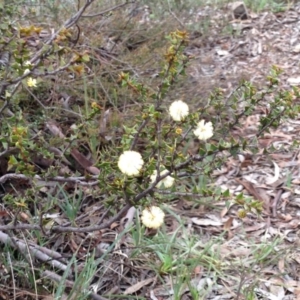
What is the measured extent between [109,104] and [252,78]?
1.11m

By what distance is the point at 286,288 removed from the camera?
7.25 ft

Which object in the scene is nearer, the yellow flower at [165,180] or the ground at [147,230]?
the yellow flower at [165,180]

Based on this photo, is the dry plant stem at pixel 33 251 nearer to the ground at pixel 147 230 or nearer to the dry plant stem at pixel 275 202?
the ground at pixel 147 230

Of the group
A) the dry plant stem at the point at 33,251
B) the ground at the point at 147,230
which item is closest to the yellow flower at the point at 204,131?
the ground at the point at 147,230

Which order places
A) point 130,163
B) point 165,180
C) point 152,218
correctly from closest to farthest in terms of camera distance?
point 130,163
point 152,218
point 165,180

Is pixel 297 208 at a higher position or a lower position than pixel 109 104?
lower

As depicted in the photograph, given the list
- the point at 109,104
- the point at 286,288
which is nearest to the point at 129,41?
the point at 109,104

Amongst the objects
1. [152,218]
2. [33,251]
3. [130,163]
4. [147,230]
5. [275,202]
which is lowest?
[275,202]

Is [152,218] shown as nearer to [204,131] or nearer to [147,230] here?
[204,131]

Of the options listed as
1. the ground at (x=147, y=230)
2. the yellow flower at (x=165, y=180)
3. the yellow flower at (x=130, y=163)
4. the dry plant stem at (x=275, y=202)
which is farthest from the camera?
the dry plant stem at (x=275, y=202)

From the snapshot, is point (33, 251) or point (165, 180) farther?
point (33, 251)

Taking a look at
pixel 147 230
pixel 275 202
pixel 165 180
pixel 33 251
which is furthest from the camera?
pixel 275 202

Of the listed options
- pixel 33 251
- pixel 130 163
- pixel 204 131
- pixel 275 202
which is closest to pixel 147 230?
pixel 33 251

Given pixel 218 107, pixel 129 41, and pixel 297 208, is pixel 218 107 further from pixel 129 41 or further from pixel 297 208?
pixel 129 41
